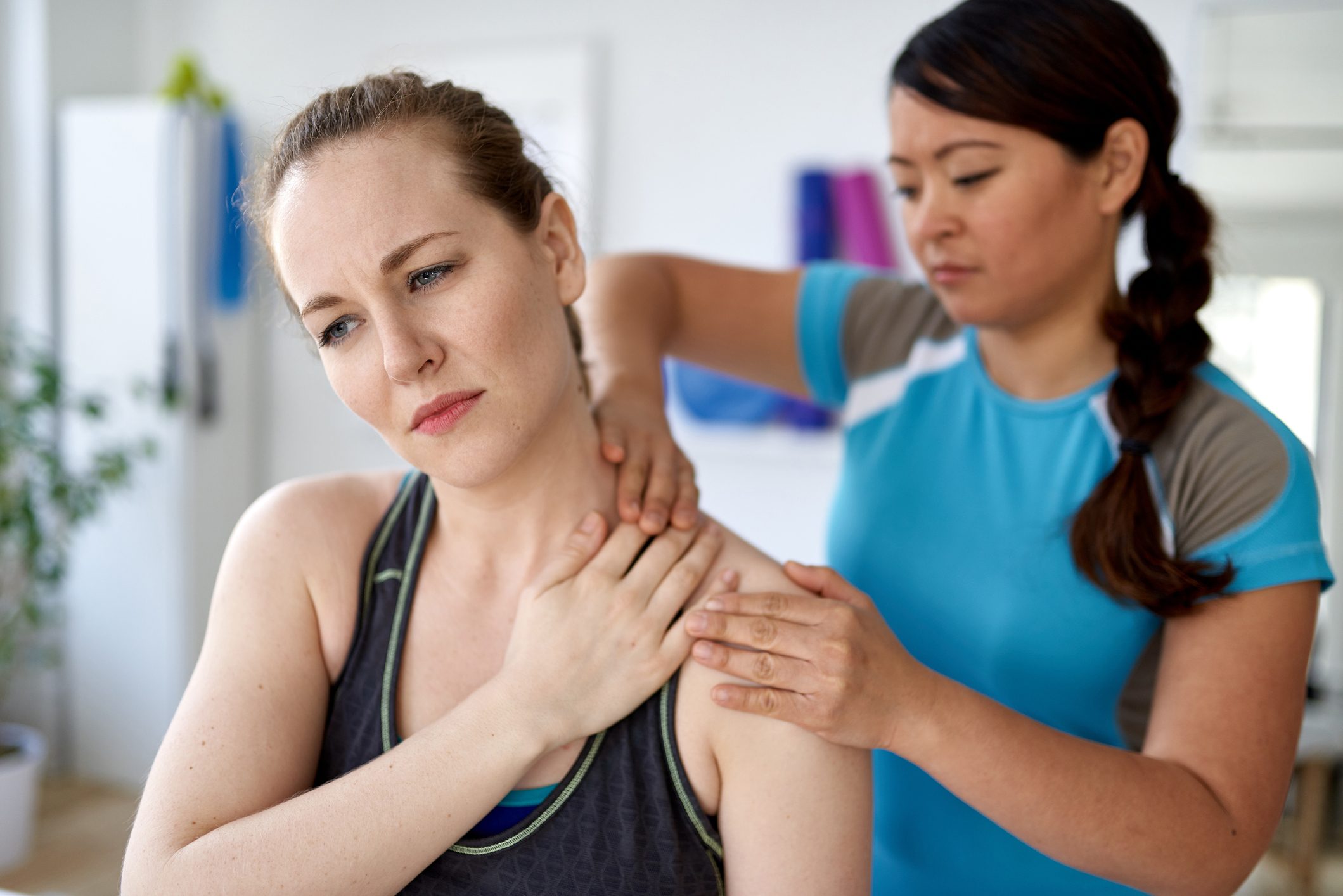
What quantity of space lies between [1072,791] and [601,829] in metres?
0.44

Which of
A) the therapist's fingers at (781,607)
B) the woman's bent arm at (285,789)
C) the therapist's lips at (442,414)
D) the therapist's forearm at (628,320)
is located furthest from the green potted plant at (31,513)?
the therapist's fingers at (781,607)

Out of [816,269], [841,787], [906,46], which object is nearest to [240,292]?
[816,269]

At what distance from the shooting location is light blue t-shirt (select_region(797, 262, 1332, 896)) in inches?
47.7

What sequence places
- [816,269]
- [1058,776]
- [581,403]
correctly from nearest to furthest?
[1058,776] → [581,403] → [816,269]

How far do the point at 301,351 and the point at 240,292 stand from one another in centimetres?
34

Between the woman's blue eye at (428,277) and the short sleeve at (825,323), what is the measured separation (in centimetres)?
71

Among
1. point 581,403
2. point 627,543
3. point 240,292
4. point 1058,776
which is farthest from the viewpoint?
point 240,292

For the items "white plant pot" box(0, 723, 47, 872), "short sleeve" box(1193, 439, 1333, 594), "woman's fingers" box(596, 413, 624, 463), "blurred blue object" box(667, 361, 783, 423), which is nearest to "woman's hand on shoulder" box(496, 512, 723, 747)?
"woman's fingers" box(596, 413, 624, 463)

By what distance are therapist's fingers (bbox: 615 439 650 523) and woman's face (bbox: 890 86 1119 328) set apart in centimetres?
41

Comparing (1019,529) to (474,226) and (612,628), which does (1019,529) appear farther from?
(474,226)

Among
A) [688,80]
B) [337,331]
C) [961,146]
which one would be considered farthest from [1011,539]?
[688,80]

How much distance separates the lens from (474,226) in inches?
43.0

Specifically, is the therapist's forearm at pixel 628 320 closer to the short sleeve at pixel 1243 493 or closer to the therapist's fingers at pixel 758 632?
the therapist's fingers at pixel 758 632

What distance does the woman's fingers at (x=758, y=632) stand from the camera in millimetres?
1051
